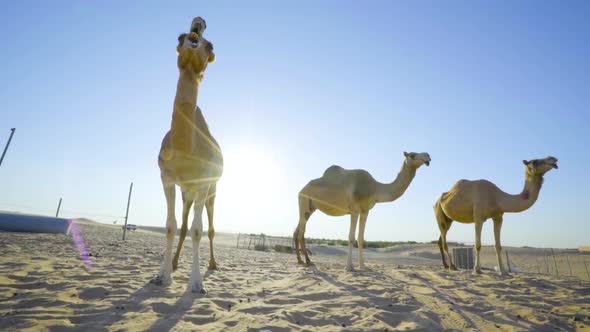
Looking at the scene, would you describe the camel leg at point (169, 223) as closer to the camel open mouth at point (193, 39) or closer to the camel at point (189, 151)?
the camel at point (189, 151)

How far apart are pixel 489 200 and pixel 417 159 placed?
8.68 feet

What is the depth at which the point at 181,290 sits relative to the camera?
4.70 meters

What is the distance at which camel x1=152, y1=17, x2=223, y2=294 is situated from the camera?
4.84 meters

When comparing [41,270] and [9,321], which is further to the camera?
[41,270]

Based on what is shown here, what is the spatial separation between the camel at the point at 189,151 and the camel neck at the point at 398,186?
538 centimetres

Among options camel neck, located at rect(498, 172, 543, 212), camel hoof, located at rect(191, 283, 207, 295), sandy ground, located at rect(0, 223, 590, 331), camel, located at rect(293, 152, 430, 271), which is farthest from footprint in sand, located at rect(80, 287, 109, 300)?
camel neck, located at rect(498, 172, 543, 212)

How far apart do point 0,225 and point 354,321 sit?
18.3 metres

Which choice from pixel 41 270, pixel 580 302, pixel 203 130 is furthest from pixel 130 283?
pixel 580 302

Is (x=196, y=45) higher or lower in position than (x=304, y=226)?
higher

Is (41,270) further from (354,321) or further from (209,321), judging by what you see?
(354,321)

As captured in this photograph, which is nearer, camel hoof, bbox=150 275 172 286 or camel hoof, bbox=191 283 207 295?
camel hoof, bbox=191 283 207 295

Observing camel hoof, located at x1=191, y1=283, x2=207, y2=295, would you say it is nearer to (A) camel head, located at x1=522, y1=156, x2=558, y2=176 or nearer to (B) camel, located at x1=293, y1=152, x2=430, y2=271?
(B) camel, located at x1=293, y1=152, x2=430, y2=271

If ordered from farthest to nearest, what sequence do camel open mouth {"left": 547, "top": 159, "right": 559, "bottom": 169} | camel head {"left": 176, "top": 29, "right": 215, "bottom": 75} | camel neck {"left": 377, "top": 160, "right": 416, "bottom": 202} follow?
1. camel neck {"left": 377, "top": 160, "right": 416, "bottom": 202}
2. camel open mouth {"left": 547, "top": 159, "right": 559, "bottom": 169}
3. camel head {"left": 176, "top": 29, "right": 215, "bottom": 75}

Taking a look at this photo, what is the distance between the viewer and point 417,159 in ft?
29.8
